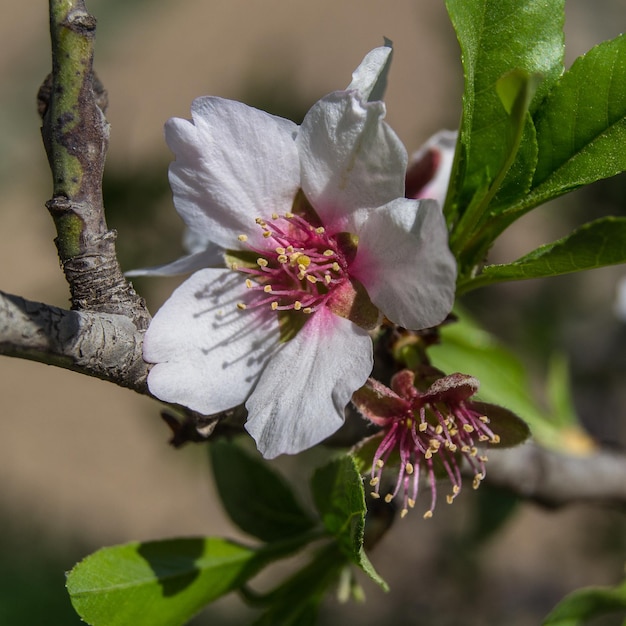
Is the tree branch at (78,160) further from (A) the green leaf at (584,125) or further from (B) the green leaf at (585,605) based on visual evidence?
(B) the green leaf at (585,605)

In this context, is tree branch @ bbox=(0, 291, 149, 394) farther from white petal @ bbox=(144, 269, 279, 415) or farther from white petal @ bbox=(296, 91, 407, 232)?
white petal @ bbox=(296, 91, 407, 232)

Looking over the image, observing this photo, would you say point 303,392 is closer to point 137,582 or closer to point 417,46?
point 137,582

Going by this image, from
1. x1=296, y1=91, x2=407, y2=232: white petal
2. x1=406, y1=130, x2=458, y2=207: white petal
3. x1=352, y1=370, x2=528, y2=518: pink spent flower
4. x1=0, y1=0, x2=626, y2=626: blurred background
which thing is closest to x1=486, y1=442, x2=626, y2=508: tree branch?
x1=0, y1=0, x2=626, y2=626: blurred background

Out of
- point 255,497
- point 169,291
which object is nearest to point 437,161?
point 255,497

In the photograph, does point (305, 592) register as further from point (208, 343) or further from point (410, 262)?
point (410, 262)

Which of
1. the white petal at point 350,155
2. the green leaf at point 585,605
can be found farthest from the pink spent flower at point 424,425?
the green leaf at point 585,605
